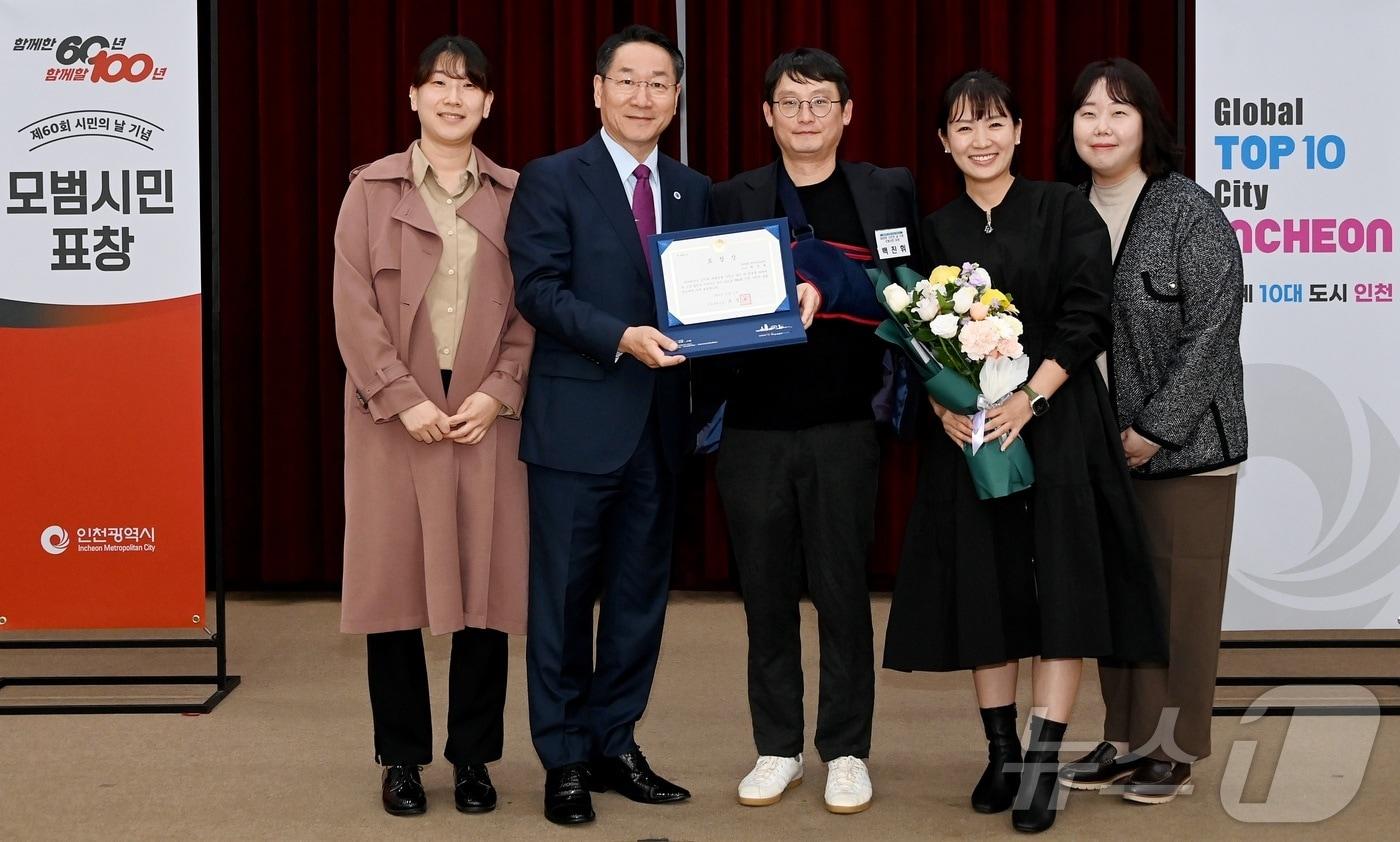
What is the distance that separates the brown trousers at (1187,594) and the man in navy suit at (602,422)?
105 centimetres

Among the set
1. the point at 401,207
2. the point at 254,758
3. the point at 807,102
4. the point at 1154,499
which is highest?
the point at 807,102

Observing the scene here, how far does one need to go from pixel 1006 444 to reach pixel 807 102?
81 cm

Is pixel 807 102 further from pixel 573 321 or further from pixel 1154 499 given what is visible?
pixel 1154 499

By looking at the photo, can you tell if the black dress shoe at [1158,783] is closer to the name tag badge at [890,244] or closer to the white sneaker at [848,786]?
the white sneaker at [848,786]

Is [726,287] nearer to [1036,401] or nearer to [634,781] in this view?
[1036,401]

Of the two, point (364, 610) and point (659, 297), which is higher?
point (659, 297)

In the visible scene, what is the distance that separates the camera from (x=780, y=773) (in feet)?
9.69

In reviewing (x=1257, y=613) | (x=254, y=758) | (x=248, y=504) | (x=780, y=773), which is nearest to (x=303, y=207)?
(x=248, y=504)

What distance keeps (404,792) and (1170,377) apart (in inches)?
72.8

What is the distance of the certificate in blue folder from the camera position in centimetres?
266

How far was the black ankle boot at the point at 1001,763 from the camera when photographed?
113 inches

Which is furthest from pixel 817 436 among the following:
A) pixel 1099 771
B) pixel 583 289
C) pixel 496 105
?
pixel 496 105

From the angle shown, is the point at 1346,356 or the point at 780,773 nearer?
the point at 780,773

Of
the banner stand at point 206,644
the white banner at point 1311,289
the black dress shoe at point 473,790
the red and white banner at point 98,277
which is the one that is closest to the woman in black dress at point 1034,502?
the black dress shoe at point 473,790
